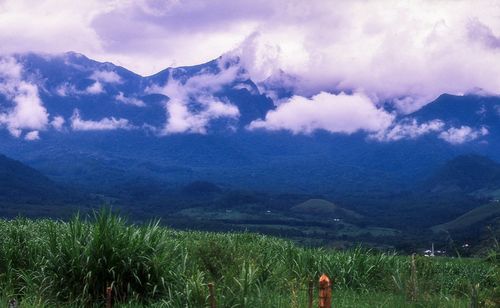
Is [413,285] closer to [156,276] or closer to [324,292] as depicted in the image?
[324,292]

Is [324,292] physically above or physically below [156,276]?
above

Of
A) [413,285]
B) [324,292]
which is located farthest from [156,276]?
[324,292]

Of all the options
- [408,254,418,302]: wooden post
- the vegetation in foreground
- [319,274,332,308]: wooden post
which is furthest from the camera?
the vegetation in foreground

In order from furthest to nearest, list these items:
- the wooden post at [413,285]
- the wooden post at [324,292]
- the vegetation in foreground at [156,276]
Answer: the vegetation in foreground at [156,276] → the wooden post at [413,285] → the wooden post at [324,292]

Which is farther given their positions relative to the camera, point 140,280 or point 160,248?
point 160,248

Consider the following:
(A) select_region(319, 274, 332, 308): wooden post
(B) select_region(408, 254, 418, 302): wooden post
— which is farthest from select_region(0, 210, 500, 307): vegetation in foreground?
(A) select_region(319, 274, 332, 308): wooden post

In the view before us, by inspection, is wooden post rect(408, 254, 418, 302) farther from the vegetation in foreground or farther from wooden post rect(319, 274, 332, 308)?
→ wooden post rect(319, 274, 332, 308)

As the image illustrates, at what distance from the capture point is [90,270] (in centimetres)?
1112

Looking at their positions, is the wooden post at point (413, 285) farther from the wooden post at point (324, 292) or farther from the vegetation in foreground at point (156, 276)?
the wooden post at point (324, 292)

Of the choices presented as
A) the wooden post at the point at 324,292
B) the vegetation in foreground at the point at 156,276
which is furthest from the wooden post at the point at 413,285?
the wooden post at the point at 324,292

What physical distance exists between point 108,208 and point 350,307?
5243 mm

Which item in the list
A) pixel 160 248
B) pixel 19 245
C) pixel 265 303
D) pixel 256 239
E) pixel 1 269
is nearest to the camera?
pixel 265 303

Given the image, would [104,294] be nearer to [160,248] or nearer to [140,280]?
[140,280]

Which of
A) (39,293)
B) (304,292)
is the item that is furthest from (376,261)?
(39,293)
